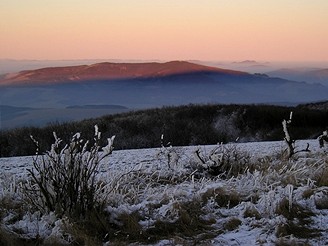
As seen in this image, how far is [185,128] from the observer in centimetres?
2559

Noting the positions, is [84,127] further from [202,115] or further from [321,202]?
[321,202]

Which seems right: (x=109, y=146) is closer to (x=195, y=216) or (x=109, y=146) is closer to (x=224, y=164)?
(x=195, y=216)

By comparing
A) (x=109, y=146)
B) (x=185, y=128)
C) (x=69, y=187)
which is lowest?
(x=185, y=128)

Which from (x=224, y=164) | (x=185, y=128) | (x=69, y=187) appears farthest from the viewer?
(x=185, y=128)

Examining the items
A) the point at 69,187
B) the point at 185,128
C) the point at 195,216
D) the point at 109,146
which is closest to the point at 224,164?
the point at 195,216

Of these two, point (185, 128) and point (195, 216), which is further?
point (185, 128)

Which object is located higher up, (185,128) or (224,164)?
(224,164)

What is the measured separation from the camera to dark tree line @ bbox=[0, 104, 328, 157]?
922 inches

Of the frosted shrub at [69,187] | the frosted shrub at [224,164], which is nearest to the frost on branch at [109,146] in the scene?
the frosted shrub at [69,187]

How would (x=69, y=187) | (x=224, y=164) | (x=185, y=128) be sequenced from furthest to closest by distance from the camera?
(x=185, y=128), (x=224, y=164), (x=69, y=187)

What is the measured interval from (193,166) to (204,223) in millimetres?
3621

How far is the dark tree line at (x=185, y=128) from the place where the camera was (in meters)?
23.4

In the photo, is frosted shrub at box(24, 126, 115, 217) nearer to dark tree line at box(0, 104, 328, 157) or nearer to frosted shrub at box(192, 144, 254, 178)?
frosted shrub at box(192, 144, 254, 178)

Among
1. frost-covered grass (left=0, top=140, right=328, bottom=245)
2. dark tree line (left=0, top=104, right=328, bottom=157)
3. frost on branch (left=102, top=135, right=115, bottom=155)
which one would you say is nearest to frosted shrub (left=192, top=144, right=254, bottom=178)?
frost-covered grass (left=0, top=140, right=328, bottom=245)
